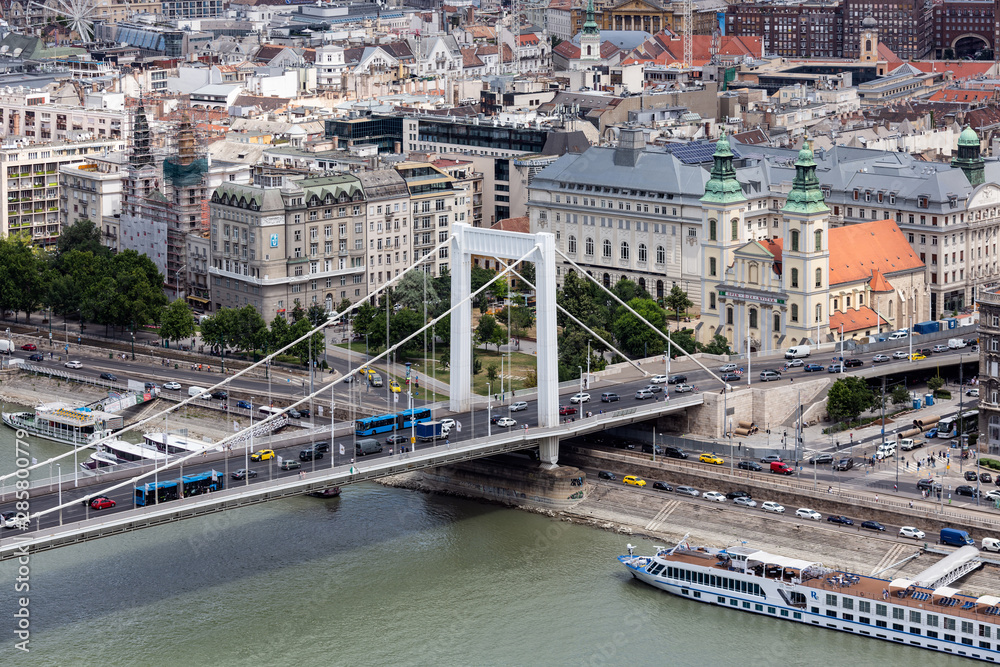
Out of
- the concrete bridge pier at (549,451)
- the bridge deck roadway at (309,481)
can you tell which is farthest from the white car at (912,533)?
the concrete bridge pier at (549,451)

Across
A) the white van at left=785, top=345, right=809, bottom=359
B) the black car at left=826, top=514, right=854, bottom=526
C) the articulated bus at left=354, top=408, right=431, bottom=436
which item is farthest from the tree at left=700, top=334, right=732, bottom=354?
the black car at left=826, top=514, right=854, bottom=526

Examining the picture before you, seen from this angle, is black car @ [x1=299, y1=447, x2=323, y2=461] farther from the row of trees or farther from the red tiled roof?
the row of trees

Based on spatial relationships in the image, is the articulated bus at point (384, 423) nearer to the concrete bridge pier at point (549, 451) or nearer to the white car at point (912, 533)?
the concrete bridge pier at point (549, 451)

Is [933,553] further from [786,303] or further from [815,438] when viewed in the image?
[786,303]

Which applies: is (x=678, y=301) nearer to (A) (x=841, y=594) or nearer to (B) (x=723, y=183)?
(B) (x=723, y=183)

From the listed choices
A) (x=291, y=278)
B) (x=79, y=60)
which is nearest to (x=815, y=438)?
(x=291, y=278)

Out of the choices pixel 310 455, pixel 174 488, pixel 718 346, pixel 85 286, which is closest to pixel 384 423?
A: pixel 310 455
